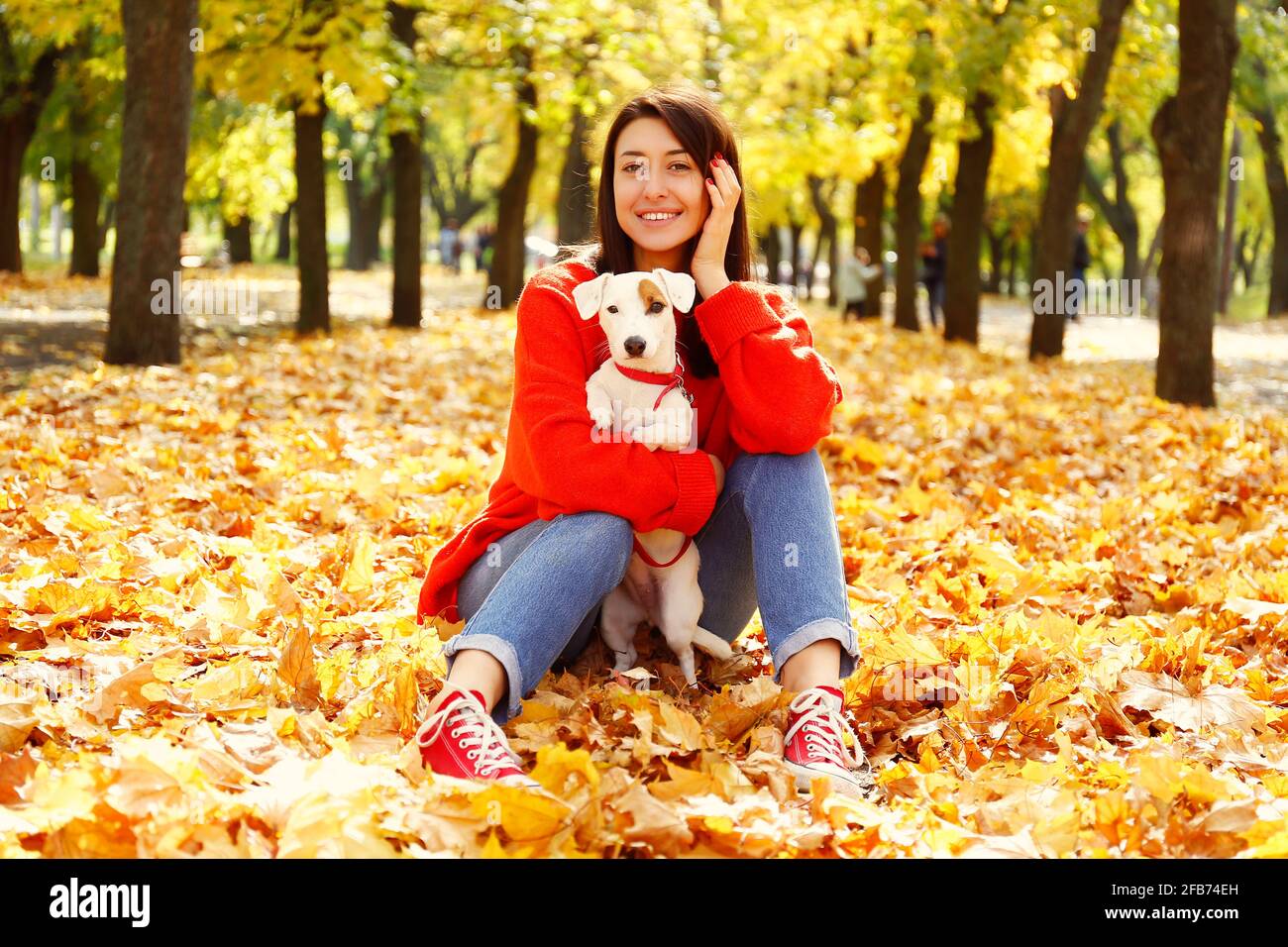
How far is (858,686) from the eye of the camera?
340 cm

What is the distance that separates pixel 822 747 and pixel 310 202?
11.9 meters

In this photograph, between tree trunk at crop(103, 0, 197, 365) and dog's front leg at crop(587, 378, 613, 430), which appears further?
tree trunk at crop(103, 0, 197, 365)

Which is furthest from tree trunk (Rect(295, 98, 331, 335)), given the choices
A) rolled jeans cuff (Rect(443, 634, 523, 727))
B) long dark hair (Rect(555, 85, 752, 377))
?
rolled jeans cuff (Rect(443, 634, 523, 727))

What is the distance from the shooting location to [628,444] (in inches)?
121

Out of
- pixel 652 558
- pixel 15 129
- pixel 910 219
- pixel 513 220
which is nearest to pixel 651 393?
pixel 652 558

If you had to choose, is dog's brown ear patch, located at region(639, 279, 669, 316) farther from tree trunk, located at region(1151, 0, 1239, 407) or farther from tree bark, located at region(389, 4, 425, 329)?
tree bark, located at region(389, 4, 425, 329)

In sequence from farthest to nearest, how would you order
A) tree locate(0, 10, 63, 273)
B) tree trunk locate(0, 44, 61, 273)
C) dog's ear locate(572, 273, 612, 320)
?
tree trunk locate(0, 44, 61, 273) < tree locate(0, 10, 63, 273) < dog's ear locate(572, 273, 612, 320)

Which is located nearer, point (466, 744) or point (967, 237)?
point (466, 744)

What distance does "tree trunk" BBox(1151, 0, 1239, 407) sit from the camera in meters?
9.27

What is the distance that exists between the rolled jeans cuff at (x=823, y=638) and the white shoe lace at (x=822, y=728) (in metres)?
0.11

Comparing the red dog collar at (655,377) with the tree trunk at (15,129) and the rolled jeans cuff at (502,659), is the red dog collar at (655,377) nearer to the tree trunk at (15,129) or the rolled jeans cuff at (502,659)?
the rolled jeans cuff at (502,659)

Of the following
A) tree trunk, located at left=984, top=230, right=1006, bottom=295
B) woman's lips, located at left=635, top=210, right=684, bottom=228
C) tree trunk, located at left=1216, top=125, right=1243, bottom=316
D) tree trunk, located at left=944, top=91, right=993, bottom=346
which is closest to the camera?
woman's lips, located at left=635, top=210, right=684, bottom=228

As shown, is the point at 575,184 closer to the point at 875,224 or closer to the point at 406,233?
the point at 875,224

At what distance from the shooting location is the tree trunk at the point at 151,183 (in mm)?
9281
